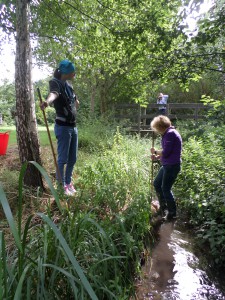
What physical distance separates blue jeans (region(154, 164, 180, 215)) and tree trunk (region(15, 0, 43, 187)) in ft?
6.49

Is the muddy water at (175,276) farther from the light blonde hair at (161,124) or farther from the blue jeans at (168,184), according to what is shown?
the light blonde hair at (161,124)

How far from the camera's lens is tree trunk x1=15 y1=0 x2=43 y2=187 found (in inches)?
141

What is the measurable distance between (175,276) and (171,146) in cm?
178

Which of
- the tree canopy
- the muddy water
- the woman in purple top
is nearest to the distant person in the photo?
the tree canopy

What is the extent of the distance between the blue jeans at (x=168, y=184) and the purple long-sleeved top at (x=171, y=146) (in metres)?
0.10

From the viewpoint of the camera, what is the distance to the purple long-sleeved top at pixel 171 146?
3.79 metres

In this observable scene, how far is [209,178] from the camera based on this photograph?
3891 mm

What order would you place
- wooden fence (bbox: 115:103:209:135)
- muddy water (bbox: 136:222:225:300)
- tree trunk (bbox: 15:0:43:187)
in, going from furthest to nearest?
wooden fence (bbox: 115:103:209:135)
tree trunk (bbox: 15:0:43:187)
muddy water (bbox: 136:222:225:300)

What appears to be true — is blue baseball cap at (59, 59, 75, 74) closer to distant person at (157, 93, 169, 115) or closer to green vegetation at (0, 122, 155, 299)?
green vegetation at (0, 122, 155, 299)

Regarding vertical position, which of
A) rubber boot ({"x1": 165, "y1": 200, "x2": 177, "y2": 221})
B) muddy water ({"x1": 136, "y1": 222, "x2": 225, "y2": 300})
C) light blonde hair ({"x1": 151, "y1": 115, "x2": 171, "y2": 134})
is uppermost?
light blonde hair ({"x1": 151, "y1": 115, "x2": 171, "y2": 134})

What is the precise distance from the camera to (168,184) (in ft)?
13.2

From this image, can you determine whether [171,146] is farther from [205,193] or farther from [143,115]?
[143,115]

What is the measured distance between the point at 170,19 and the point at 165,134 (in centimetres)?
161

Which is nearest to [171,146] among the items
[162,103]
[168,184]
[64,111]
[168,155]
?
[168,155]
